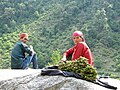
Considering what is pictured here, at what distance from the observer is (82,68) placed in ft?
18.5

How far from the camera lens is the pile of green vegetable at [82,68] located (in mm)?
5600

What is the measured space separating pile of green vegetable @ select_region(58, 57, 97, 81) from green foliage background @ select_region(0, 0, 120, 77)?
2117 centimetres

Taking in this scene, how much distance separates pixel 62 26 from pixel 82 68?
29.9m

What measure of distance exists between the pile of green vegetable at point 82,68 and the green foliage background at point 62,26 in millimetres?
21174

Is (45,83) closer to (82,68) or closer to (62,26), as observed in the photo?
(82,68)

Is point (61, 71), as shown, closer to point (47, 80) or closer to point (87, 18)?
point (47, 80)

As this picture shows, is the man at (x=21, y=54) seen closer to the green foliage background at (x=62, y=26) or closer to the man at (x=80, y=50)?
the man at (x=80, y=50)

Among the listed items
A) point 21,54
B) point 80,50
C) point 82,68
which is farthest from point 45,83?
point 21,54

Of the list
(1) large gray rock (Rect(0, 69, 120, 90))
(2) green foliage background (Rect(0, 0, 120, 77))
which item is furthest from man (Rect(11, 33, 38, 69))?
(2) green foliage background (Rect(0, 0, 120, 77))

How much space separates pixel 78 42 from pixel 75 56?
24cm

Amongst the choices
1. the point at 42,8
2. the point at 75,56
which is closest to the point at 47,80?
the point at 75,56

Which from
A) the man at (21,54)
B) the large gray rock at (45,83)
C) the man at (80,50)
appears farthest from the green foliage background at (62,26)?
the man at (80,50)

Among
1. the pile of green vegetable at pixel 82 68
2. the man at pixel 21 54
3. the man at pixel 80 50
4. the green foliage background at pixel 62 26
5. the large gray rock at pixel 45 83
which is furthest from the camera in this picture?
the green foliage background at pixel 62 26

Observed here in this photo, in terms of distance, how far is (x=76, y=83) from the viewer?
536cm
